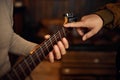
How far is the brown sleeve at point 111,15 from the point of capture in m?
→ 1.52

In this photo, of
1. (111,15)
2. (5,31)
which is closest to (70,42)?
(111,15)

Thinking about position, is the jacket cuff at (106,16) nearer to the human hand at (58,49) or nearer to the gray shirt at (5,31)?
the human hand at (58,49)

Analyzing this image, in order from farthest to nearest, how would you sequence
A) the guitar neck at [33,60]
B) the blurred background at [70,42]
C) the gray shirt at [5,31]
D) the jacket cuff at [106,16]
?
the blurred background at [70,42], the jacket cuff at [106,16], the gray shirt at [5,31], the guitar neck at [33,60]

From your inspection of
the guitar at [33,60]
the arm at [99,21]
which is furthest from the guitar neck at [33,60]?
the arm at [99,21]

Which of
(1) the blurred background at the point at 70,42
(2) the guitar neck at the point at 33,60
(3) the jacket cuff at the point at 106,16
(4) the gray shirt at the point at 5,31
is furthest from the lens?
(1) the blurred background at the point at 70,42

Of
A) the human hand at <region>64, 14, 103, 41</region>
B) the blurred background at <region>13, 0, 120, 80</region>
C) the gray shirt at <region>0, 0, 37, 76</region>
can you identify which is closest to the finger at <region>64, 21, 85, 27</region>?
the human hand at <region>64, 14, 103, 41</region>

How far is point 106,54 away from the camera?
3.96m

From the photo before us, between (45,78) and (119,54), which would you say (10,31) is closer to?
(119,54)

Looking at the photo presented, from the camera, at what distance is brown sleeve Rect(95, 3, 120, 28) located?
4.97 feet

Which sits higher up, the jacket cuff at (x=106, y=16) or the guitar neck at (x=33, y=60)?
the jacket cuff at (x=106, y=16)

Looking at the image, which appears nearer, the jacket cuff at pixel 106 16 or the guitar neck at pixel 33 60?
the guitar neck at pixel 33 60

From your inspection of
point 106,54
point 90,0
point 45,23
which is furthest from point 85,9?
point 106,54

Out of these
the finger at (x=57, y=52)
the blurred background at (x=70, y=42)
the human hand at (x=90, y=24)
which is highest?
the human hand at (x=90, y=24)

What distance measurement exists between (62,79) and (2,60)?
6.78ft
